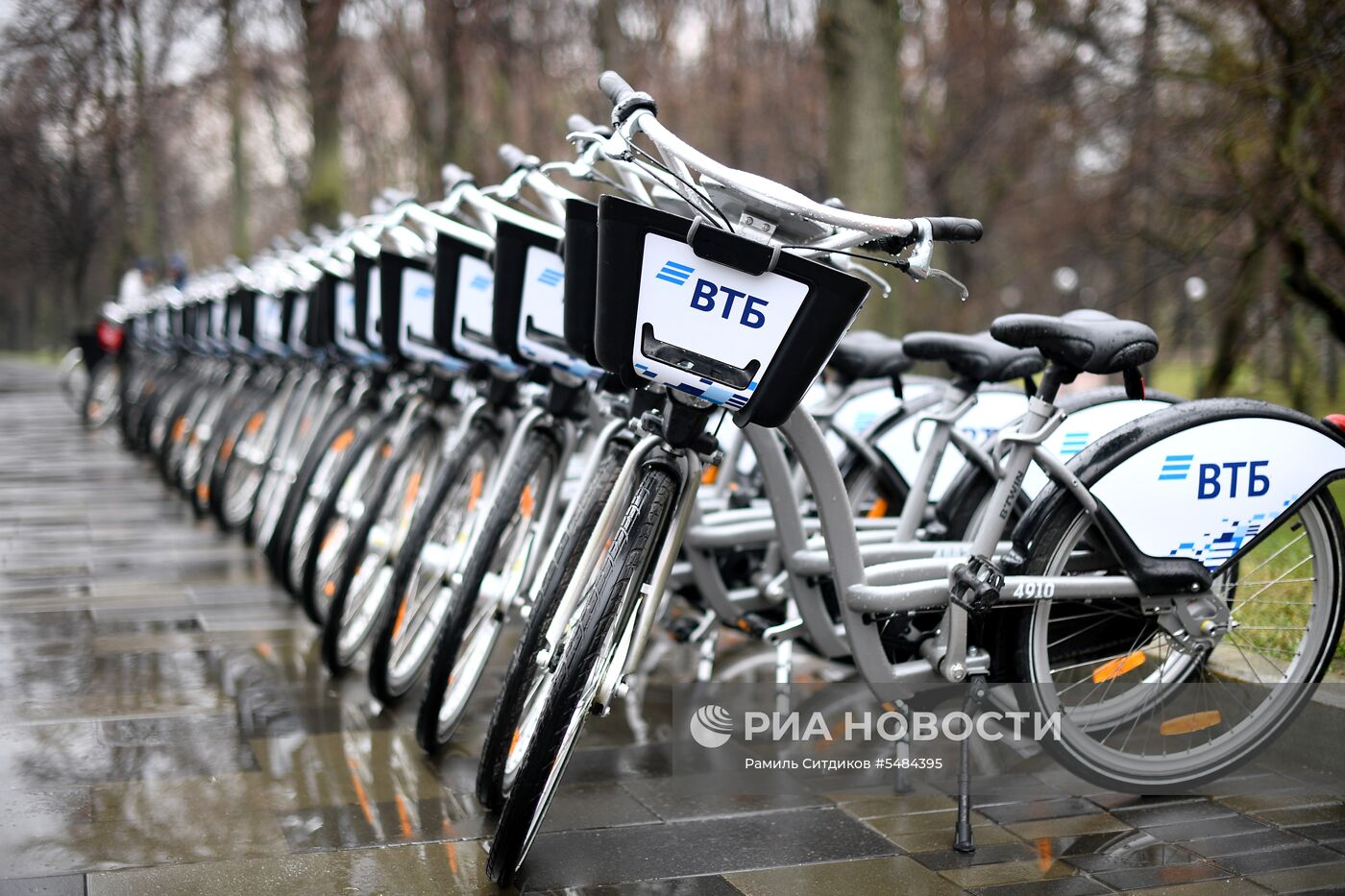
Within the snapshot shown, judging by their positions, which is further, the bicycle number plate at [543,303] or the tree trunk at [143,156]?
the tree trunk at [143,156]

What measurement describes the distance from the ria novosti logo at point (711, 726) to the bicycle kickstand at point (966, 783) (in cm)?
80

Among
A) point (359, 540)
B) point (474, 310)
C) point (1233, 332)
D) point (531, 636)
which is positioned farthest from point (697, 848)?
point (1233, 332)

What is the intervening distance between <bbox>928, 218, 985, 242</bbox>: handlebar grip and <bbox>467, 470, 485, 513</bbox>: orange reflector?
6.13ft

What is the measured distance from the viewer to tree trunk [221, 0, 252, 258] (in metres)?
16.5

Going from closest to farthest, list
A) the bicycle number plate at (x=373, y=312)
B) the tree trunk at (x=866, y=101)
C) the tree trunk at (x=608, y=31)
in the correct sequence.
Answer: the bicycle number plate at (x=373, y=312) → the tree trunk at (x=866, y=101) → the tree trunk at (x=608, y=31)

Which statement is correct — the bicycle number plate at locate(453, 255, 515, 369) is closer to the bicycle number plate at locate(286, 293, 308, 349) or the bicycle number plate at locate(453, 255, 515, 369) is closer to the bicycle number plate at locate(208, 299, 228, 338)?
the bicycle number plate at locate(286, 293, 308, 349)

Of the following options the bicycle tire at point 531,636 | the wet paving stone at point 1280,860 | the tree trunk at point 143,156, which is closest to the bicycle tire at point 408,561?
the bicycle tire at point 531,636

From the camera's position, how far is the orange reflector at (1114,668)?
3.59 metres

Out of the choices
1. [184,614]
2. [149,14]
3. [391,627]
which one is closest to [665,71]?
[149,14]

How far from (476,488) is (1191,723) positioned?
6.70 feet

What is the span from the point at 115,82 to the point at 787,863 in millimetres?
17370

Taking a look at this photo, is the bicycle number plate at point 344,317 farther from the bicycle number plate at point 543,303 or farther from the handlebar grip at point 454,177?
the bicycle number plate at point 543,303

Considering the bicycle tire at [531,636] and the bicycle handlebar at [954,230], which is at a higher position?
the bicycle handlebar at [954,230]

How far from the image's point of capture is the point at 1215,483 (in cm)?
346
